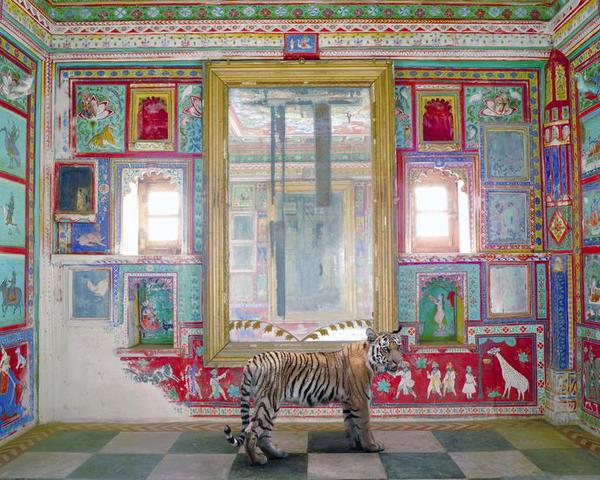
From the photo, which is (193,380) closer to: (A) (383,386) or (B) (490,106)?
(A) (383,386)

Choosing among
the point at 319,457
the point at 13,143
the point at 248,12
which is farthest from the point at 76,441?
the point at 248,12

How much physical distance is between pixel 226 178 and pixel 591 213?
3.61m

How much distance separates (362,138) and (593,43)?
232 centimetres

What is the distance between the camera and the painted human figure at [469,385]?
18.5 feet

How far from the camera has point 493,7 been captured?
18.9 feet

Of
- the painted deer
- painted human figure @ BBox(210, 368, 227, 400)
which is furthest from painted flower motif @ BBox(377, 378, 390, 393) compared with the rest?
painted human figure @ BBox(210, 368, 227, 400)

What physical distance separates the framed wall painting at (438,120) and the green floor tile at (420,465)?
3053mm

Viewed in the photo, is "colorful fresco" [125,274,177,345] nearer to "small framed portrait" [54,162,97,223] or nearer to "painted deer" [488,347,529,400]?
"small framed portrait" [54,162,97,223]

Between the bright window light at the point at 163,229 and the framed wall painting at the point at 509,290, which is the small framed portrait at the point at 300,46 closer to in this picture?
the bright window light at the point at 163,229

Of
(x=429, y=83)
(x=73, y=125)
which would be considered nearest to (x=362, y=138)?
(x=429, y=83)

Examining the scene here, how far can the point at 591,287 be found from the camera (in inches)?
205

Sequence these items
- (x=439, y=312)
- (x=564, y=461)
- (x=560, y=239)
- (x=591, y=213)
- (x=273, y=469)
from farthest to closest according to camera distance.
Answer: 1. (x=439, y=312)
2. (x=560, y=239)
3. (x=591, y=213)
4. (x=564, y=461)
5. (x=273, y=469)

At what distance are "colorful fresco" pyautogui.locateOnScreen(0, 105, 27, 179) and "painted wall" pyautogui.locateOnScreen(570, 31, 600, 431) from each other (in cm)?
547

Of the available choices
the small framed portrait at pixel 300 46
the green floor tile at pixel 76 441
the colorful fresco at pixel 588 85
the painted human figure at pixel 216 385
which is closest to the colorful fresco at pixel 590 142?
the colorful fresco at pixel 588 85
